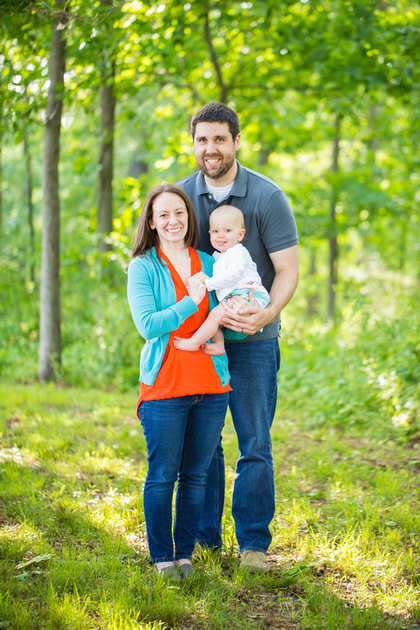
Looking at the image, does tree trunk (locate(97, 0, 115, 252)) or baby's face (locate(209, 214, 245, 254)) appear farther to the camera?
tree trunk (locate(97, 0, 115, 252))

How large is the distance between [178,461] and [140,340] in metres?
5.64

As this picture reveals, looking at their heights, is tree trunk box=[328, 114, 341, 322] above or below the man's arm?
above

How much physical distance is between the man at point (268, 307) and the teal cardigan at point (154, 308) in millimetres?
305

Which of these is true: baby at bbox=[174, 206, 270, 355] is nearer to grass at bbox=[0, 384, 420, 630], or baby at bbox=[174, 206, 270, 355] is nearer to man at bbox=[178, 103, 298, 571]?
man at bbox=[178, 103, 298, 571]

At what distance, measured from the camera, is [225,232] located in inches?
108

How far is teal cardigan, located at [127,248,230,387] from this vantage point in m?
2.47

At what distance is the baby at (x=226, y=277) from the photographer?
2.60m

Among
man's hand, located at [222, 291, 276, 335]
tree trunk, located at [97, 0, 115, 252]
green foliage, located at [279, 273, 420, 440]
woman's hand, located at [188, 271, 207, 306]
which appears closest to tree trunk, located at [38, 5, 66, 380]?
tree trunk, located at [97, 0, 115, 252]

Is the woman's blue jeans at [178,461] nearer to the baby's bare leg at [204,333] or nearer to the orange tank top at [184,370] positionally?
the orange tank top at [184,370]

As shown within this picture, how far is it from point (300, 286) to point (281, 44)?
14811 millimetres

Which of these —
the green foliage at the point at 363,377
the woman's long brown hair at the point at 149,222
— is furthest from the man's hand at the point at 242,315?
the green foliage at the point at 363,377

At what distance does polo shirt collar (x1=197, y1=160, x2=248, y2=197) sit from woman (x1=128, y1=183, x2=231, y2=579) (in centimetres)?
30

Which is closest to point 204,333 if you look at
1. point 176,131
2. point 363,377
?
point 363,377

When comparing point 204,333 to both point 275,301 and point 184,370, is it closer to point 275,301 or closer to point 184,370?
point 184,370
